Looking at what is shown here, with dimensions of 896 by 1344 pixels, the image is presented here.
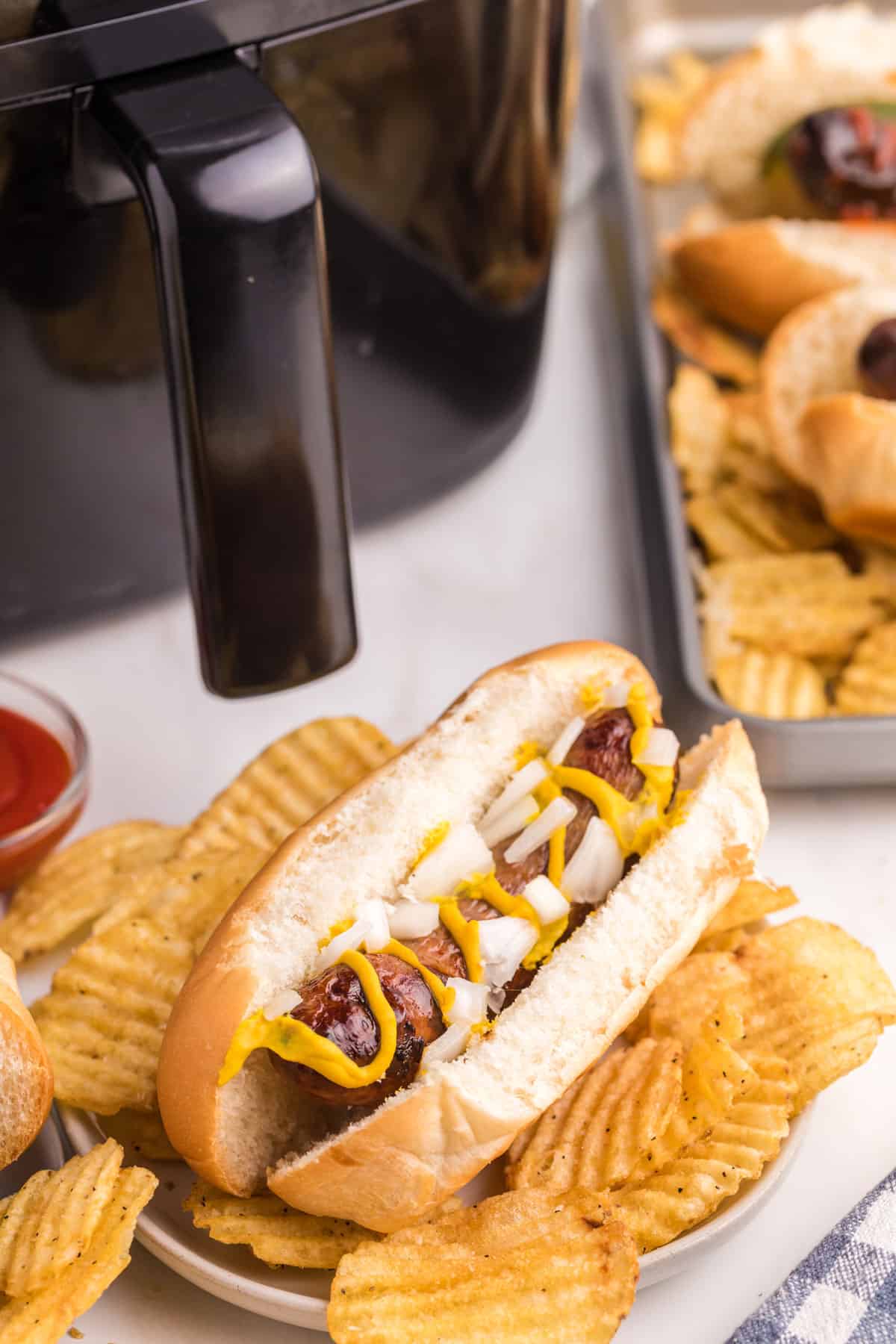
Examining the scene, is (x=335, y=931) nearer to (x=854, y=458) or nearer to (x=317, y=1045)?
(x=317, y=1045)

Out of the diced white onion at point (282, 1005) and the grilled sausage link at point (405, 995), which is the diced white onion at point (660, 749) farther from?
the diced white onion at point (282, 1005)

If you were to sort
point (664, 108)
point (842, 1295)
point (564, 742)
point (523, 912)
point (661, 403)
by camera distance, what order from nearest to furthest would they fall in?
point (842, 1295) → point (523, 912) → point (564, 742) → point (661, 403) → point (664, 108)

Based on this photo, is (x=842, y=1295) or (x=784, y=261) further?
(x=784, y=261)

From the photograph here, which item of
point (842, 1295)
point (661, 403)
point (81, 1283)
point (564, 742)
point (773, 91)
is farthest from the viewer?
point (773, 91)

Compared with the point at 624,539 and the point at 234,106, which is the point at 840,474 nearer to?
the point at 624,539

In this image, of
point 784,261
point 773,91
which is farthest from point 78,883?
point 773,91
